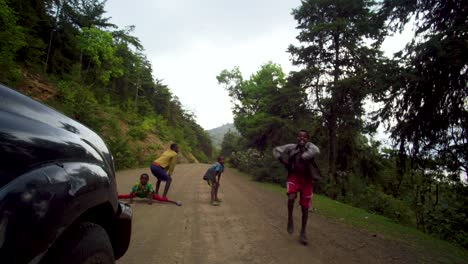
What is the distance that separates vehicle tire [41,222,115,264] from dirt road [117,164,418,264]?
2.76 m

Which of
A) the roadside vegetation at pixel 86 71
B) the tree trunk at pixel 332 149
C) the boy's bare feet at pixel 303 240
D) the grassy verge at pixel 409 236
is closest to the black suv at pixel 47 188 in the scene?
the boy's bare feet at pixel 303 240

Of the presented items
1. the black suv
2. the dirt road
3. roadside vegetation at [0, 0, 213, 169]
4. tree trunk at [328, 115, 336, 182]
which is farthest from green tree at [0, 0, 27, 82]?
tree trunk at [328, 115, 336, 182]

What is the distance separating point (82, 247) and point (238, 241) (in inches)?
167

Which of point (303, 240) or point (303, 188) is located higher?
point (303, 188)

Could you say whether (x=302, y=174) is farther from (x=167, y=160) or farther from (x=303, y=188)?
(x=167, y=160)

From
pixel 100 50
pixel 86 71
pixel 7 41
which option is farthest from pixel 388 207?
pixel 86 71

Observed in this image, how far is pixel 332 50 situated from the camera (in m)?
19.5

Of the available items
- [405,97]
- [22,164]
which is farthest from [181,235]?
[405,97]

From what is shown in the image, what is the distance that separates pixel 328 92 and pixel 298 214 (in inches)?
387

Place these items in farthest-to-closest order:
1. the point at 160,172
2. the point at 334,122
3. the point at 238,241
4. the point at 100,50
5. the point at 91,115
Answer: the point at 100,50 → the point at 334,122 → the point at 91,115 → the point at 160,172 → the point at 238,241

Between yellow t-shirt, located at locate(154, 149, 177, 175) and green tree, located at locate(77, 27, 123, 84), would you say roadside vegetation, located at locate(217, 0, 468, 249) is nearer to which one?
yellow t-shirt, located at locate(154, 149, 177, 175)

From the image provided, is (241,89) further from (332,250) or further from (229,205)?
(332,250)

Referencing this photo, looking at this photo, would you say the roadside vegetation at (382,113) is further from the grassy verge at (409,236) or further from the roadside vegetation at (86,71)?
the roadside vegetation at (86,71)

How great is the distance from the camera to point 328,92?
1670cm
